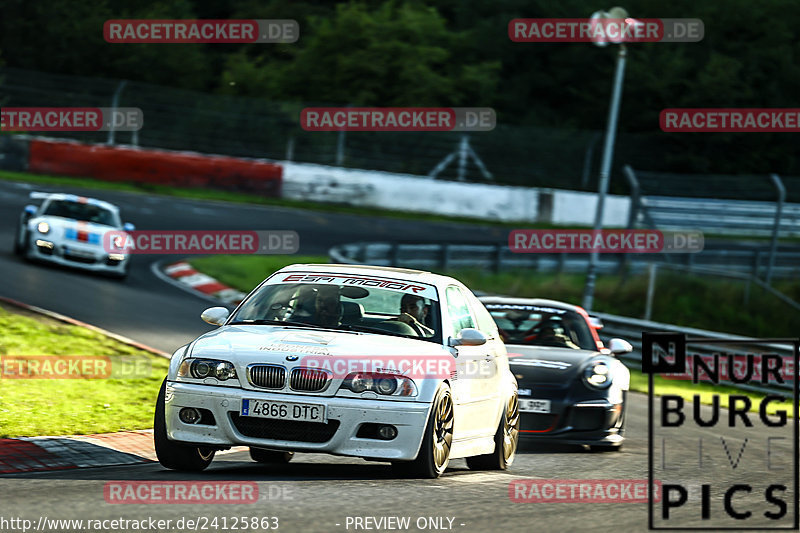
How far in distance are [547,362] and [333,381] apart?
4.16 meters

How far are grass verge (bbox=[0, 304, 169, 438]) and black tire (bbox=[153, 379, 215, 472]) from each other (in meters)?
1.70

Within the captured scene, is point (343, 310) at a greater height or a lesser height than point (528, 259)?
lesser

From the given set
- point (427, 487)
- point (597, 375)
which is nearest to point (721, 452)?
point (597, 375)

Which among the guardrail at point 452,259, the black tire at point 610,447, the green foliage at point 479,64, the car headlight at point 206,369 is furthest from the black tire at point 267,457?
the green foliage at point 479,64

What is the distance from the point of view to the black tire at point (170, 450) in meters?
7.83

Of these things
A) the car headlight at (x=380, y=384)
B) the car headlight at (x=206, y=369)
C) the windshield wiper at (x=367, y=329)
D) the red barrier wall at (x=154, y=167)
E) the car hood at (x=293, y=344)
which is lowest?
the car headlight at (x=380, y=384)

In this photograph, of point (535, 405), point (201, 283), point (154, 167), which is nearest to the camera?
point (535, 405)

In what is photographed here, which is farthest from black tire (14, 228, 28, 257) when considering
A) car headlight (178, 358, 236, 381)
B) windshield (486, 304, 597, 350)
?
car headlight (178, 358, 236, 381)

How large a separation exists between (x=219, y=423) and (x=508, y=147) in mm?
28669

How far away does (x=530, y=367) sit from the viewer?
1123 centimetres

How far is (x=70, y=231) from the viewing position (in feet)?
69.2

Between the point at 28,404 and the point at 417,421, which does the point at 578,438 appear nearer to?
the point at 417,421

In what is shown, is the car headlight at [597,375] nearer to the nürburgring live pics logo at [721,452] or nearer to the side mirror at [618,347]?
the side mirror at [618,347]

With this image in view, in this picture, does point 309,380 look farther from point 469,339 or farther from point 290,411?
point 469,339
